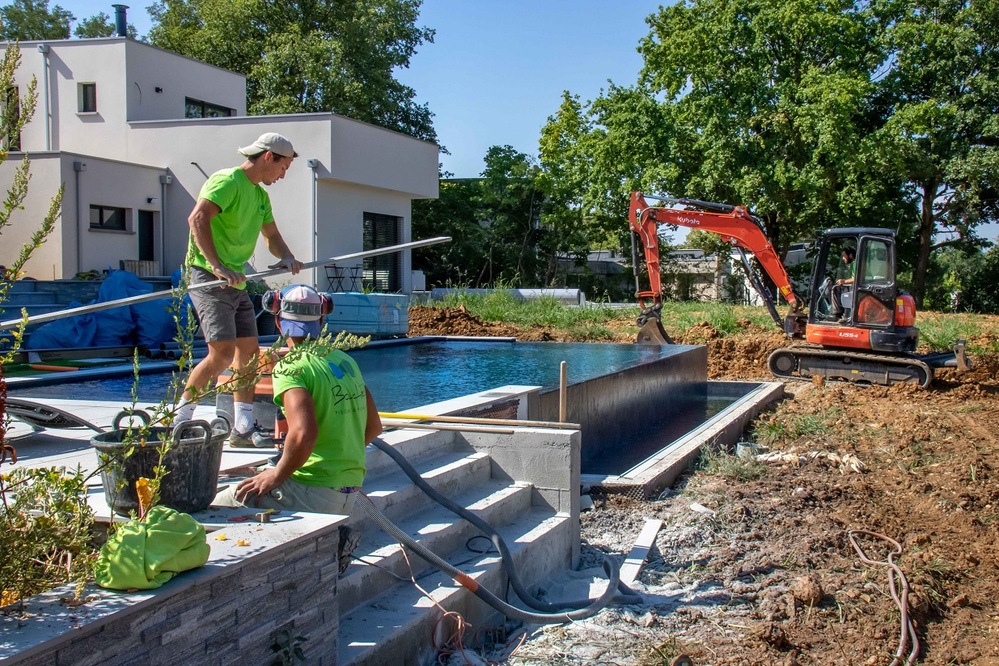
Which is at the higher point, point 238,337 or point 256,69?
point 256,69

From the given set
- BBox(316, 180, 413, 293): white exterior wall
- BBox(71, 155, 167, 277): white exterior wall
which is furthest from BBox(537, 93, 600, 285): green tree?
BBox(71, 155, 167, 277): white exterior wall

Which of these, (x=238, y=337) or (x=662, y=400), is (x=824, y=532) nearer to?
(x=238, y=337)

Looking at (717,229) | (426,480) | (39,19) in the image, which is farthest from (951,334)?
(39,19)

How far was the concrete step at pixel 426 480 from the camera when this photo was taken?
4.61 metres

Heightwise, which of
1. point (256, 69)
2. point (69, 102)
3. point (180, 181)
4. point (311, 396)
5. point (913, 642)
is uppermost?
point (256, 69)

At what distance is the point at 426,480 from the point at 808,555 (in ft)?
8.41

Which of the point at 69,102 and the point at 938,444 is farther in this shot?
the point at 69,102

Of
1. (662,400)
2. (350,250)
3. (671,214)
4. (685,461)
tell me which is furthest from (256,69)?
(685,461)

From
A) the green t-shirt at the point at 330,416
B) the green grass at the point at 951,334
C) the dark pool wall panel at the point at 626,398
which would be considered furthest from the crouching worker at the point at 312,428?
the green grass at the point at 951,334

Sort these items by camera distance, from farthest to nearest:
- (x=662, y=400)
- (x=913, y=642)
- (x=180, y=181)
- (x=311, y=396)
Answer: (x=180, y=181) → (x=662, y=400) → (x=913, y=642) → (x=311, y=396)

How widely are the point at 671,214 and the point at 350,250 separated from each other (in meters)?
9.12

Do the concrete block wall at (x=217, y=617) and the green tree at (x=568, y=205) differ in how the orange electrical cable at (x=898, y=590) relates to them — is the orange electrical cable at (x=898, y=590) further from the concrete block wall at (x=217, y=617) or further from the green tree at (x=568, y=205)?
the green tree at (x=568, y=205)

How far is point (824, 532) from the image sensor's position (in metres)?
6.09

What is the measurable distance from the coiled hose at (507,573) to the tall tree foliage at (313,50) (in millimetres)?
28963
